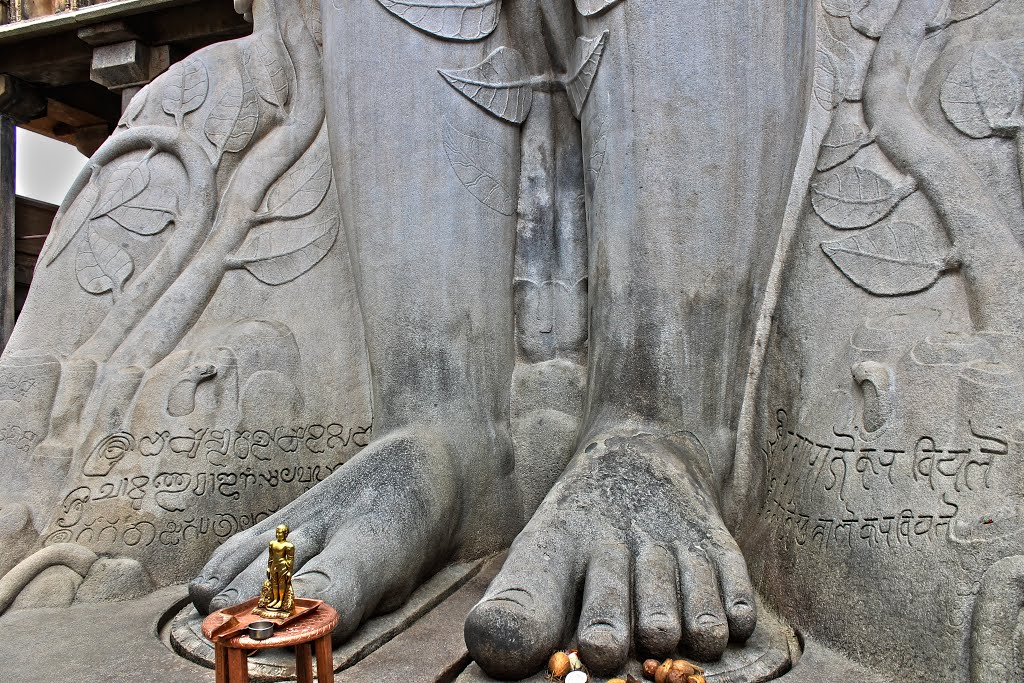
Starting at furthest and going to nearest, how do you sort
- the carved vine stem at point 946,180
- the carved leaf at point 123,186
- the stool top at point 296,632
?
the carved leaf at point 123,186 → the carved vine stem at point 946,180 → the stool top at point 296,632

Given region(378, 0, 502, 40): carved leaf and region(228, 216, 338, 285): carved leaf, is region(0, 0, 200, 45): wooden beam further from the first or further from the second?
region(378, 0, 502, 40): carved leaf

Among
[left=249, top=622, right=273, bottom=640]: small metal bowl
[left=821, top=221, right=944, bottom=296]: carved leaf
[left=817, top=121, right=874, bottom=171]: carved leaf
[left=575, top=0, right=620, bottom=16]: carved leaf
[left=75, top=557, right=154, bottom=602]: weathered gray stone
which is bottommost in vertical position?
[left=75, top=557, right=154, bottom=602]: weathered gray stone

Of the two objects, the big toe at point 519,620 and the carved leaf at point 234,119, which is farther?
the carved leaf at point 234,119

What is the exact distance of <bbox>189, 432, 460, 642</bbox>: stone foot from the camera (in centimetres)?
110

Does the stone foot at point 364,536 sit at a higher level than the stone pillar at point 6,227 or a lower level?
lower

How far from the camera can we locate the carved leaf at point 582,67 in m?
1.41

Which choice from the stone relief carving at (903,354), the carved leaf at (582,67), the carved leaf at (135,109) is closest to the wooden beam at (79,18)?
the carved leaf at (135,109)

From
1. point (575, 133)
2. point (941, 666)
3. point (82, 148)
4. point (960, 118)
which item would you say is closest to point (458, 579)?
point (941, 666)

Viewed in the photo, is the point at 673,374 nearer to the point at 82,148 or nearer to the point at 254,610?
the point at 254,610

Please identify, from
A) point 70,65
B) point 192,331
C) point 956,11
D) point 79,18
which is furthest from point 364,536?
point 70,65

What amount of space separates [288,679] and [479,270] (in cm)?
70

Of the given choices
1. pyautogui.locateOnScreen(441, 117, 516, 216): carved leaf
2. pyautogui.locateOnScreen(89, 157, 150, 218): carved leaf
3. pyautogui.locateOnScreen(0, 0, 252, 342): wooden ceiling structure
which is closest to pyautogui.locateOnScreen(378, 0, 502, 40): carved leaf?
pyautogui.locateOnScreen(441, 117, 516, 216): carved leaf

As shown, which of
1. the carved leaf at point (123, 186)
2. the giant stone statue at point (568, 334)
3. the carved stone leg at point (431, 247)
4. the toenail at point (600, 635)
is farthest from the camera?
the carved leaf at point (123, 186)

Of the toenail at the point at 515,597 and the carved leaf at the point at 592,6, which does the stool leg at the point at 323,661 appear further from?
the carved leaf at the point at 592,6
